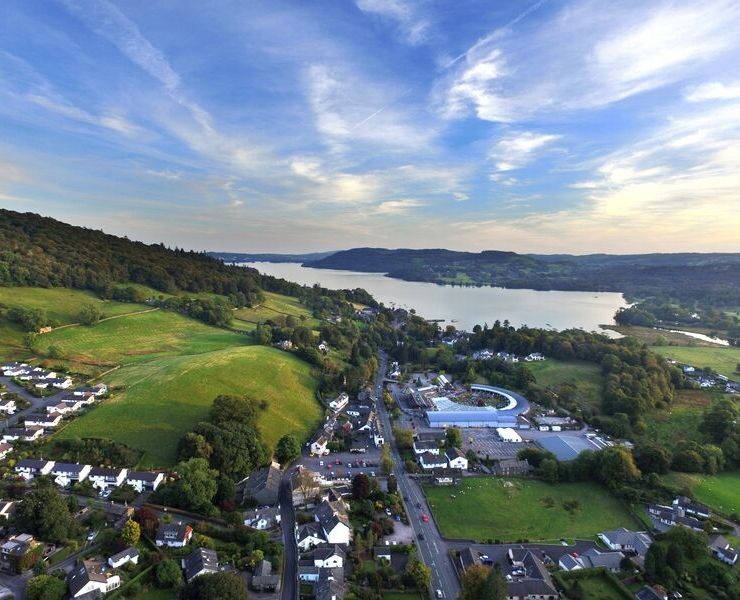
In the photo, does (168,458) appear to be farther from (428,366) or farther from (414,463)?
(428,366)

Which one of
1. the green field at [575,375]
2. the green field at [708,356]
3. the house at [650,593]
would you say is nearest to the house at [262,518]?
the house at [650,593]

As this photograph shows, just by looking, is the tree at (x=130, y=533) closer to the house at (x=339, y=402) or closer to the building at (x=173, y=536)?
the building at (x=173, y=536)

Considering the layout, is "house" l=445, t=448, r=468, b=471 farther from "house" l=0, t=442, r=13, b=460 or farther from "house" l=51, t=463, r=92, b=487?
"house" l=0, t=442, r=13, b=460

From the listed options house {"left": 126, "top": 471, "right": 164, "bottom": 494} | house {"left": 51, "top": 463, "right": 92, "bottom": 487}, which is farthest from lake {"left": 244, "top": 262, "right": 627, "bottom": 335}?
house {"left": 51, "top": 463, "right": 92, "bottom": 487}

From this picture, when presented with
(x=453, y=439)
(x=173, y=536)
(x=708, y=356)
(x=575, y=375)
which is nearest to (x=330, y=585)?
(x=173, y=536)

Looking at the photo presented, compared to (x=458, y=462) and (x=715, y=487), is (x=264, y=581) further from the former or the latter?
(x=715, y=487)

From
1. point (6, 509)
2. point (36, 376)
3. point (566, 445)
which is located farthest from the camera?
point (36, 376)
